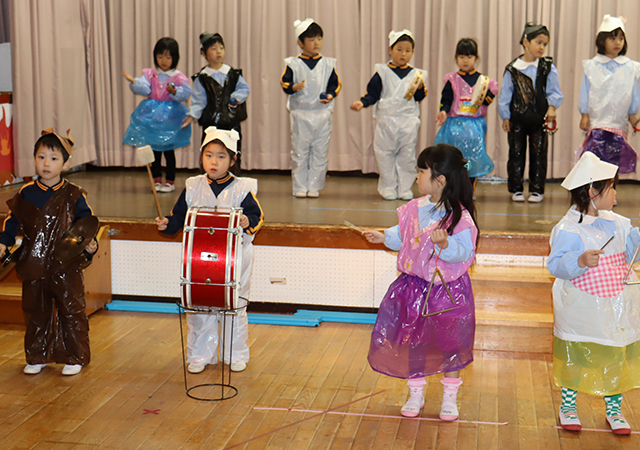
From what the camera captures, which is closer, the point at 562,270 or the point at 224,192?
the point at 562,270

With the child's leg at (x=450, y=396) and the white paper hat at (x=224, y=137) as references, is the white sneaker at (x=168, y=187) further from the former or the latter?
the child's leg at (x=450, y=396)

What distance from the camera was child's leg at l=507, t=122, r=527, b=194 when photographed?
540cm

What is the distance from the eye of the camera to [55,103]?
6742 mm

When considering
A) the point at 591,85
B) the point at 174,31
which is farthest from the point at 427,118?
the point at 174,31

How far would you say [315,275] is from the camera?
4418 millimetres

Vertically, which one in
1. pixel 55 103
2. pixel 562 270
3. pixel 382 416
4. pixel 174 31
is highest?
pixel 174 31

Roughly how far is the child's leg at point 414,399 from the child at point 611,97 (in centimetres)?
285

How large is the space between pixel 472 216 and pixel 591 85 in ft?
9.04

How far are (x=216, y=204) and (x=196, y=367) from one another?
81cm

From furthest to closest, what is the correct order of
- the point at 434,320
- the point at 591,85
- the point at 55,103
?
the point at 55,103
the point at 591,85
the point at 434,320

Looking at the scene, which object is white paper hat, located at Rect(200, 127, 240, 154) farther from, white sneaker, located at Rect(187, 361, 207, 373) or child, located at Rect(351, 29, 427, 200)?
child, located at Rect(351, 29, 427, 200)

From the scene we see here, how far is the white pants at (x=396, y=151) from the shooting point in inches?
215

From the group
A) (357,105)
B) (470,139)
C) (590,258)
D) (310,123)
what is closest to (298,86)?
(310,123)

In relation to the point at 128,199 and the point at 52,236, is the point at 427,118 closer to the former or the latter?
the point at 128,199
